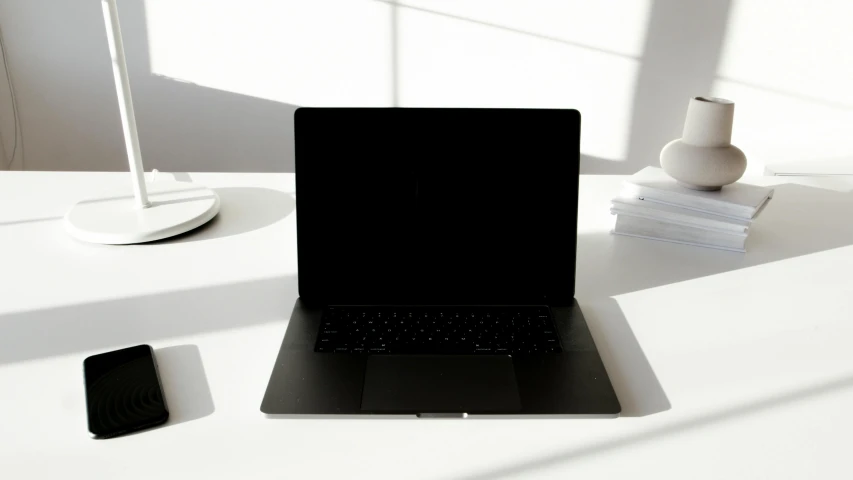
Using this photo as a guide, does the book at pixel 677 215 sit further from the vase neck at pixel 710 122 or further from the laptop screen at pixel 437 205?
the laptop screen at pixel 437 205

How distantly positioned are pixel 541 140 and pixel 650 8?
2.02 m

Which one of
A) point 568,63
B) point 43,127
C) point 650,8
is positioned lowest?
point 43,127

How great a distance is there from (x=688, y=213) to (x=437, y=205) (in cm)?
49

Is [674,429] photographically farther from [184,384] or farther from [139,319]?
[139,319]

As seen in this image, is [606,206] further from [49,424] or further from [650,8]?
[650,8]

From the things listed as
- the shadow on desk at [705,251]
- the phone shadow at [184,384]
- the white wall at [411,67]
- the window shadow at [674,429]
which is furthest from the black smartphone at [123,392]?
the white wall at [411,67]

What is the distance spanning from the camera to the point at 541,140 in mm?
915

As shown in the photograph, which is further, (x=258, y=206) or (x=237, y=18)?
(x=237, y=18)

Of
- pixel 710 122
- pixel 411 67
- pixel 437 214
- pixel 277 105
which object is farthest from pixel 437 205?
pixel 277 105

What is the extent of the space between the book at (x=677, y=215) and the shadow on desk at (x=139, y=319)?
599mm

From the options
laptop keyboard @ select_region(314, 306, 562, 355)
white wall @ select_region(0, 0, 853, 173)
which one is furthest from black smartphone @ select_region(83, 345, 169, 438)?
white wall @ select_region(0, 0, 853, 173)

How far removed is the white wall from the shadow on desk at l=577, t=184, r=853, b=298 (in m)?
1.52

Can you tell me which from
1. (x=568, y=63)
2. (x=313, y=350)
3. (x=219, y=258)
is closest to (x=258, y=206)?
(x=219, y=258)

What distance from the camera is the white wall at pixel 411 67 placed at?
262 cm
